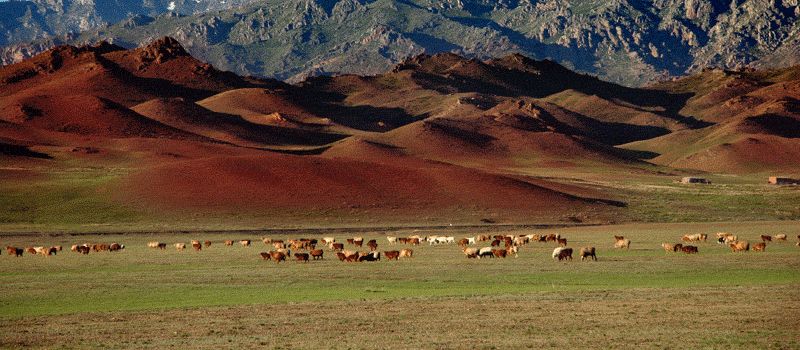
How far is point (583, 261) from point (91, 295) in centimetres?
2365

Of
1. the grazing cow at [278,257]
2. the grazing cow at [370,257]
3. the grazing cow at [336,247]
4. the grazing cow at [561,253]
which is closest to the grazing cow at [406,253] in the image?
the grazing cow at [370,257]

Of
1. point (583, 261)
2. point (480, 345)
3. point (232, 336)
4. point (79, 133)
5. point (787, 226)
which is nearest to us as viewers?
point (480, 345)

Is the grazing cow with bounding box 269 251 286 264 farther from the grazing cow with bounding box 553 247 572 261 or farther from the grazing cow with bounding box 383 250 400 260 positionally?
the grazing cow with bounding box 553 247 572 261

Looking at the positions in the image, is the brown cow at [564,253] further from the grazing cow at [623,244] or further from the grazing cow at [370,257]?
the grazing cow at [623,244]

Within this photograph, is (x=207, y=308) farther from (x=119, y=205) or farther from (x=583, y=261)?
(x=119, y=205)

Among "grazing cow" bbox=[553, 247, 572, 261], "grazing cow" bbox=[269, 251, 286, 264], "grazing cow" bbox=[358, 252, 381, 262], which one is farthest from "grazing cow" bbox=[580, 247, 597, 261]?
"grazing cow" bbox=[269, 251, 286, 264]

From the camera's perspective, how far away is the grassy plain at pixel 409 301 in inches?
1092

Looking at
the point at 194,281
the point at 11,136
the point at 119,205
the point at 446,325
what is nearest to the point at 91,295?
the point at 194,281

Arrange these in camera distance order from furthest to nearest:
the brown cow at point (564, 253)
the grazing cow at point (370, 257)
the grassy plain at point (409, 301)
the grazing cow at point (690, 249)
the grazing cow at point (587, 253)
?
the grazing cow at point (690, 249)
the grazing cow at point (370, 257)
the grazing cow at point (587, 253)
the brown cow at point (564, 253)
the grassy plain at point (409, 301)

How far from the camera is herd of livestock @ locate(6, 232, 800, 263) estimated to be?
55.2 meters

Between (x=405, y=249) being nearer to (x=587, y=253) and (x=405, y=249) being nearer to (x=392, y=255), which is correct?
(x=392, y=255)

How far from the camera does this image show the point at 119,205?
327ft

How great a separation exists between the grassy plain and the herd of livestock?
4.44 feet

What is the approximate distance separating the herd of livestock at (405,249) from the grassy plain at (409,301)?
1.35 meters
